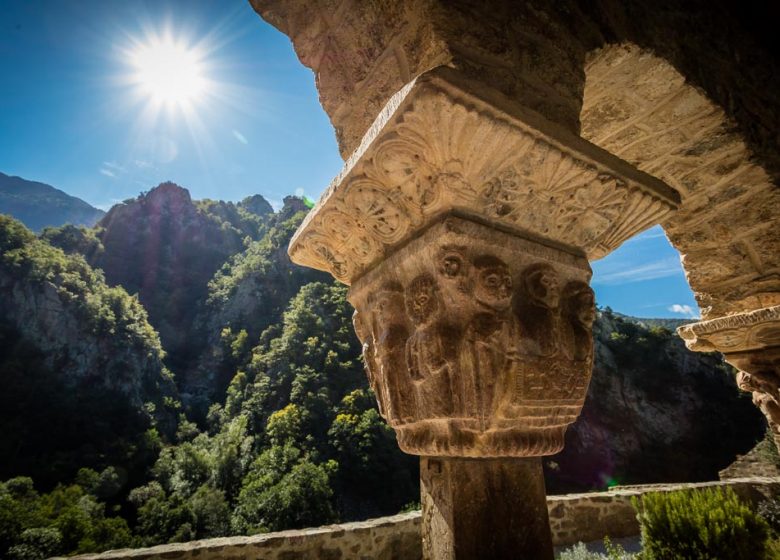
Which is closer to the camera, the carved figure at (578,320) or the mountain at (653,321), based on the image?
the carved figure at (578,320)

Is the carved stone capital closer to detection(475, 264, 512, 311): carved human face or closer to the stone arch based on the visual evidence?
detection(475, 264, 512, 311): carved human face

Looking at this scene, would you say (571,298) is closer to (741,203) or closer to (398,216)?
(398,216)

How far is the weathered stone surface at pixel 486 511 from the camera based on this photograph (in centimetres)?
87

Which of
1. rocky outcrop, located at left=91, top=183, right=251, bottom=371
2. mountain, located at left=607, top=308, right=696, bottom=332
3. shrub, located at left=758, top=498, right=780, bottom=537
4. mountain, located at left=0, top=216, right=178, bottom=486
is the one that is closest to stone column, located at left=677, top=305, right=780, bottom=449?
shrub, located at left=758, top=498, right=780, bottom=537

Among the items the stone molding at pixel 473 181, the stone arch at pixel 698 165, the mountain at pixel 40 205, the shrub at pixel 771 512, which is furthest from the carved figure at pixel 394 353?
the mountain at pixel 40 205

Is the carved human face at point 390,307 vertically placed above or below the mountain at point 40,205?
below

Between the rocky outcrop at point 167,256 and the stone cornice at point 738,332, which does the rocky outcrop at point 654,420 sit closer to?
the stone cornice at point 738,332

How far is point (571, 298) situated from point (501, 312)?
28 centimetres

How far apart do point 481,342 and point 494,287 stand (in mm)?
133

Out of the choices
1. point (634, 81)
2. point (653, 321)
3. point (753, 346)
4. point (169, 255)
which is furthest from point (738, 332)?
point (169, 255)

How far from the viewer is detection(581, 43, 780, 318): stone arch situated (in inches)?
58.1

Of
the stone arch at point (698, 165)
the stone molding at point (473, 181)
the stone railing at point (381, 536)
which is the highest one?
the stone arch at point (698, 165)

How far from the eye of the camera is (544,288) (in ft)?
3.18

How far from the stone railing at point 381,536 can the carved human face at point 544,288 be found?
3.63 metres
